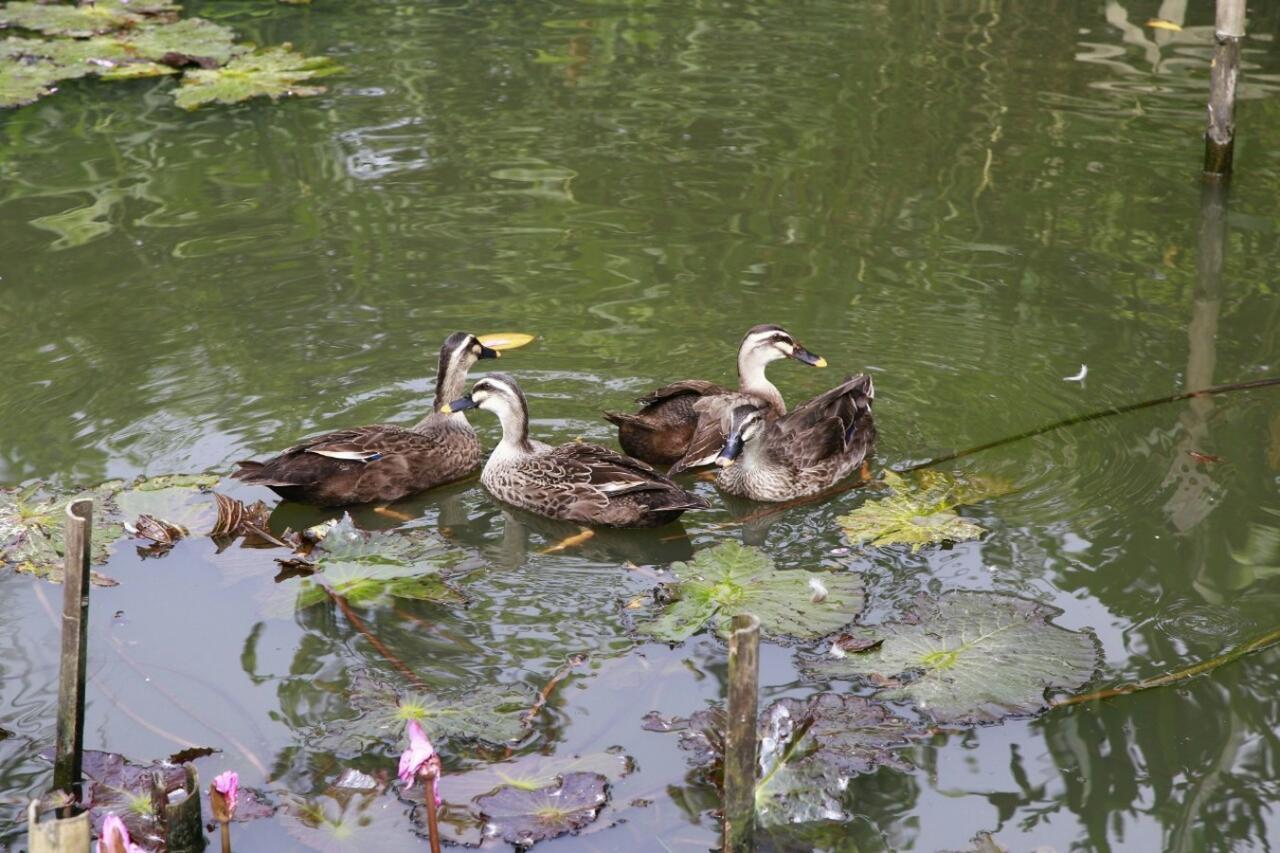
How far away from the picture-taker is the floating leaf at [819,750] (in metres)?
4.70

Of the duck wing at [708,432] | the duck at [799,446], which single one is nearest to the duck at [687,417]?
the duck wing at [708,432]

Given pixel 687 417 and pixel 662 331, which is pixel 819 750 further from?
pixel 662 331

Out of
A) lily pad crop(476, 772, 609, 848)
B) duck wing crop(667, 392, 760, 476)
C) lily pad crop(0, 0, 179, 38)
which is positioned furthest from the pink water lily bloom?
lily pad crop(0, 0, 179, 38)

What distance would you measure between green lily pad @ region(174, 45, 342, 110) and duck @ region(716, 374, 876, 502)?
658 cm

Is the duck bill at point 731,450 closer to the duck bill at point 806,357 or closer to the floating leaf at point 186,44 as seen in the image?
the duck bill at point 806,357

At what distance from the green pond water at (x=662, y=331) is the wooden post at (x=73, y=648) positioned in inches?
13.3

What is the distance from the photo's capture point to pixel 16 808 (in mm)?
4859

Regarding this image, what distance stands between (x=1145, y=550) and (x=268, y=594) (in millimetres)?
3560

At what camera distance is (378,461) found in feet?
23.2

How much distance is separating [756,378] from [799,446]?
696 millimetres

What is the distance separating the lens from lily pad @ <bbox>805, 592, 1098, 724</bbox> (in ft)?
17.3

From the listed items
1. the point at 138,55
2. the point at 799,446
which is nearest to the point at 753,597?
the point at 799,446

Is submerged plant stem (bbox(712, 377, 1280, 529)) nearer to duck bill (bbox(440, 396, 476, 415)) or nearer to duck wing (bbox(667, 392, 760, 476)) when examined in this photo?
duck wing (bbox(667, 392, 760, 476))

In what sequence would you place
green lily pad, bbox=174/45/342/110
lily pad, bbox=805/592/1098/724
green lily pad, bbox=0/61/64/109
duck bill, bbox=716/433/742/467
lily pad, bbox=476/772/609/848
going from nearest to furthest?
1. lily pad, bbox=476/772/609/848
2. lily pad, bbox=805/592/1098/724
3. duck bill, bbox=716/433/742/467
4. green lily pad, bbox=0/61/64/109
5. green lily pad, bbox=174/45/342/110
